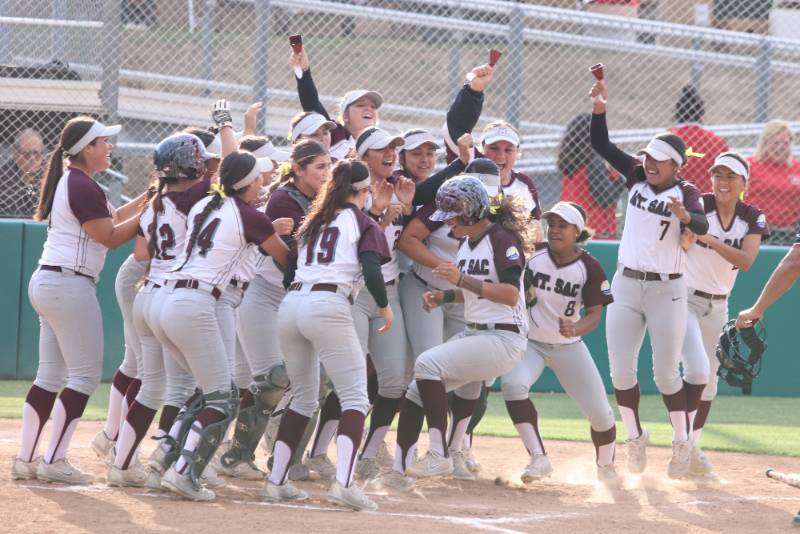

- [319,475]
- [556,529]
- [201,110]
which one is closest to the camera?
[556,529]

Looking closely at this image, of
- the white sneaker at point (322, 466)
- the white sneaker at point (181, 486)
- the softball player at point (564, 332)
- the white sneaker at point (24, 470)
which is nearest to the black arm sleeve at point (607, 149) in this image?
the softball player at point (564, 332)

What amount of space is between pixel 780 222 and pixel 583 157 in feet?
6.66

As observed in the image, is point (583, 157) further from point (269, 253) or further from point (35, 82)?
point (269, 253)

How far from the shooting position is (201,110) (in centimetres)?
1125

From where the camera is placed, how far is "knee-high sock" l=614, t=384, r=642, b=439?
7.68m

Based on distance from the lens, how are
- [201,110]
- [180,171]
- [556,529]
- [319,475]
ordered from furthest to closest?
[201,110], [319,475], [180,171], [556,529]

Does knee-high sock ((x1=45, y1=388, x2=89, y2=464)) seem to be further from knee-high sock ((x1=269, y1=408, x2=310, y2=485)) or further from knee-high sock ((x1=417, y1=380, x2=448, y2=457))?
knee-high sock ((x1=417, y1=380, x2=448, y2=457))

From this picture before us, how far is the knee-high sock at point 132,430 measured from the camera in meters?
6.45

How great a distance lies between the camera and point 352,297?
20.4ft

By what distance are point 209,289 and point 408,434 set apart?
1.40 metres

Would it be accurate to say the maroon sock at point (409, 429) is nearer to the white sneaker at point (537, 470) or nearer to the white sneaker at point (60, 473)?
the white sneaker at point (537, 470)

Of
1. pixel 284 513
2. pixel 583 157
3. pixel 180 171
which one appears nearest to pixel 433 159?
pixel 180 171

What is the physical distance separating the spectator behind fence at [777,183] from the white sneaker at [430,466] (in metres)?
5.41

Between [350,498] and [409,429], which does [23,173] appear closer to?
[409,429]
